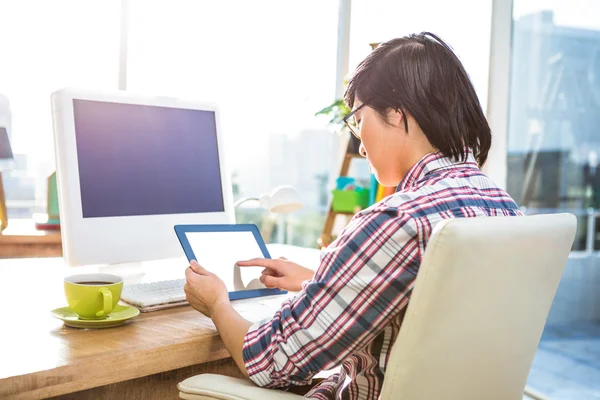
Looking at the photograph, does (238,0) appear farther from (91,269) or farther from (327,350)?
(327,350)

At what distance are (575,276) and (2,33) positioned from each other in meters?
3.12

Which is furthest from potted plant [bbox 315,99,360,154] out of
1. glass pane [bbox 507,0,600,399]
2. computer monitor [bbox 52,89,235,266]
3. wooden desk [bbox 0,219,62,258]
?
computer monitor [bbox 52,89,235,266]

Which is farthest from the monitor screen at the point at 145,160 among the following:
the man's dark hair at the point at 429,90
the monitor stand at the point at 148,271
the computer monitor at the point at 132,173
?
the man's dark hair at the point at 429,90

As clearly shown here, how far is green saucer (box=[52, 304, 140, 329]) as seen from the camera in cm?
102

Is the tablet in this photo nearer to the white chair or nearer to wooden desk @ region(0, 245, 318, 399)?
wooden desk @ region(0, 245, 318, 399)

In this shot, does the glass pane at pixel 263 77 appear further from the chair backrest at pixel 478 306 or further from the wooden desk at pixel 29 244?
the chair backrest at pixel 478 306

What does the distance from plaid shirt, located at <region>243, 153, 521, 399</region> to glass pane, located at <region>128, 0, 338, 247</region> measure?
2882mm

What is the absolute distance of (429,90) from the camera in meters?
1.03

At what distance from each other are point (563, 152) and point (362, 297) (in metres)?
2.05

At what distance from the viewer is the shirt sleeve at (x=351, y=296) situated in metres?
0.84

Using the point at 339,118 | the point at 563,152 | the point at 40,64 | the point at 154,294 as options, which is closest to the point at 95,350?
the point at 154,294

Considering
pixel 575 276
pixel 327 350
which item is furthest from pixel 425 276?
pixel 575 276

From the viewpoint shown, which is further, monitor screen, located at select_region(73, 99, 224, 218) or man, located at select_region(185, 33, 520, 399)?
monitor screen, located at select_region(73, 99, 224, 218)

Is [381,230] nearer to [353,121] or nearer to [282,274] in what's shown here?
[353,121]
